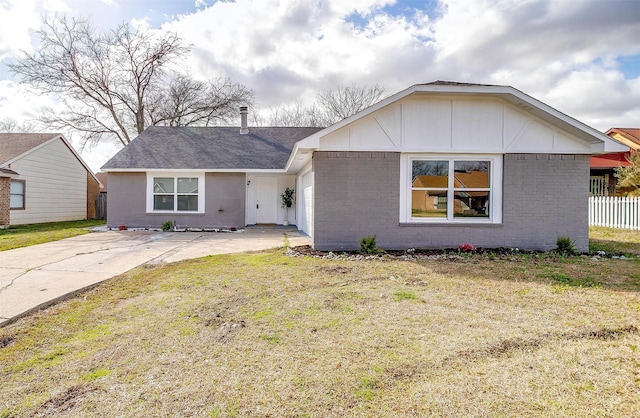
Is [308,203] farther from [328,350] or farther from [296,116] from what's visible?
[296,116]


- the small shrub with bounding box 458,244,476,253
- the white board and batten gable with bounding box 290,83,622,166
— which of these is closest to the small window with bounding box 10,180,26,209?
the white board and batten gable with bounding box 290,83,622,166

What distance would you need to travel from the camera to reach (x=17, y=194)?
52.4 ft

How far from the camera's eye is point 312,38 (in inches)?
627

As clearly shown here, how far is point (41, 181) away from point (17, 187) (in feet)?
4.44

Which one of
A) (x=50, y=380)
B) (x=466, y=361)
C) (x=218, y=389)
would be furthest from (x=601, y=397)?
(x=50, y=380)

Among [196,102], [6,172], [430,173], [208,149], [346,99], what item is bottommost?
[430,173]

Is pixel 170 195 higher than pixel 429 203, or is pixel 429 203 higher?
pixel 170 195

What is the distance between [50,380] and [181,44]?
26.0 m

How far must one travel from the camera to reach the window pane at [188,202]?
14594mm

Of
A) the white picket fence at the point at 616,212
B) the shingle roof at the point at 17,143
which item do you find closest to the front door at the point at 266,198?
the shingle roof at the point at 17,143

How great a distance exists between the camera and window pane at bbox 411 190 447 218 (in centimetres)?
874

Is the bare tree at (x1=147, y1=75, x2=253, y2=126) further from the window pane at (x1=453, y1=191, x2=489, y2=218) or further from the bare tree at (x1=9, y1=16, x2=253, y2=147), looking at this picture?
the window pane at (x1=453, y1=191, x2=489, y2=218)

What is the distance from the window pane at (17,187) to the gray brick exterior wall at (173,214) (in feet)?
16.9

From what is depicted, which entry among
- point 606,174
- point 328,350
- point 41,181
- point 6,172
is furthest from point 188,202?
point 606,174
